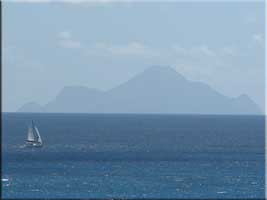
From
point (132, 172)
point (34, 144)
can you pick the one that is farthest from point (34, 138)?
point (132, 172)

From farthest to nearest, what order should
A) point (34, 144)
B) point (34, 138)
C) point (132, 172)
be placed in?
point (34, 138) < point (34, 144) < point (132, 172)

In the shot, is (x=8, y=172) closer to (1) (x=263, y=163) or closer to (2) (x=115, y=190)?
(2) (x=115, y=190)

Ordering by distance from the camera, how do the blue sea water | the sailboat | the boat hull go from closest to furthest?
the blue sea water < the boat hull < the sailboat

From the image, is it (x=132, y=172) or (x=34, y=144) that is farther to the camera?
(x=34, y=144)

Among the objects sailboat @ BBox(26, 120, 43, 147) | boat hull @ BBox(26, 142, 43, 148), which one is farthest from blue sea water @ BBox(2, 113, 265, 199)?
sailboat @ BBox(26, 120, 43, 147)

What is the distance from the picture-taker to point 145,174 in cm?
12000

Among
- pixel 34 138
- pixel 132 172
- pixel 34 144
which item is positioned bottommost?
pixel 132 172

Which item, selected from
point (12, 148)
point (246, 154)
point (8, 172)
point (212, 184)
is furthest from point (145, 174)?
point (12, 148)

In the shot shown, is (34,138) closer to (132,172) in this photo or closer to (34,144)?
(34,144)

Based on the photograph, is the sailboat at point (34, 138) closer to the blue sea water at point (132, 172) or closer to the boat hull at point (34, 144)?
the boat hull at point (34, 144)

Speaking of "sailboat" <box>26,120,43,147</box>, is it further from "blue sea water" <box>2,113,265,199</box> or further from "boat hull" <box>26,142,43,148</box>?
"blue sea water" <box>2,113,265,199</box>

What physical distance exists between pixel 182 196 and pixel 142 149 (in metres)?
91.2

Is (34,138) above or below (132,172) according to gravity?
above

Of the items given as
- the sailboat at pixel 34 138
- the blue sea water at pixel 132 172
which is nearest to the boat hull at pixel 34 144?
the sailboat at pixel 34 138
